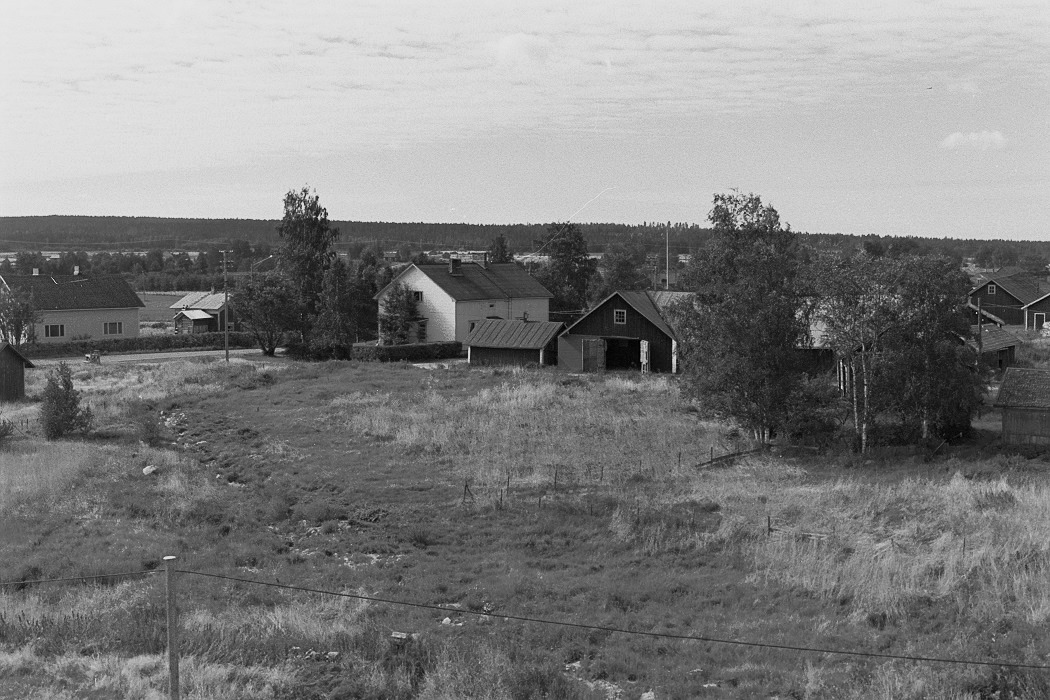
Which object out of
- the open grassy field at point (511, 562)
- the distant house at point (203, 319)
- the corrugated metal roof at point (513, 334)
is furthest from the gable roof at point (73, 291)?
the open grassy field at point (511, 562)

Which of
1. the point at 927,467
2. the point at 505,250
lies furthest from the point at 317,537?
the point at 505,250

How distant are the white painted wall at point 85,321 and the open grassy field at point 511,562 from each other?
39606 millimetres

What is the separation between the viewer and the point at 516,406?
36.8 m

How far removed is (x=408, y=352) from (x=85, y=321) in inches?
1016

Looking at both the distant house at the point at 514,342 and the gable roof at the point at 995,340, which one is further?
the distant house at the point at 514,342

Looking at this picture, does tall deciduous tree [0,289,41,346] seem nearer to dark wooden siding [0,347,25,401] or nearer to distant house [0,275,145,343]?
distant house [0,275,145,343]

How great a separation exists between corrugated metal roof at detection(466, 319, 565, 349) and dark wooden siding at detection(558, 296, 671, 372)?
1.15 m

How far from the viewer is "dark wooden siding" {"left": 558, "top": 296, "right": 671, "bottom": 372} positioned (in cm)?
4988

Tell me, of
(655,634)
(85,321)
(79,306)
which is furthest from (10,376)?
(655,634)

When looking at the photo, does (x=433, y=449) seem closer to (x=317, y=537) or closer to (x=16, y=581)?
(x=317, y=537)

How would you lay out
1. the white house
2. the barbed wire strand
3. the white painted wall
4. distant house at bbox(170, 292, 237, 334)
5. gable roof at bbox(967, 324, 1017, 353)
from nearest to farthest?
1. the barbed wire strand
2. gable roof at bbox(967, 324, 1017, 353)
3. the white house
4. the white painted wall
5. distant house at bbox(170, 292, 237, 334)

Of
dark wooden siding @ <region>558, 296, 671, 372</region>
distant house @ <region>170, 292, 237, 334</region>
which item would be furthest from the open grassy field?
distant house @ <region>170, 292, 237, 334</region>

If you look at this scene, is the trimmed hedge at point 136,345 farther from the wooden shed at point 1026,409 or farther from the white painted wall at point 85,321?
the wooden shed at point 1026,409

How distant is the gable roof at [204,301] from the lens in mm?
A: 83281
